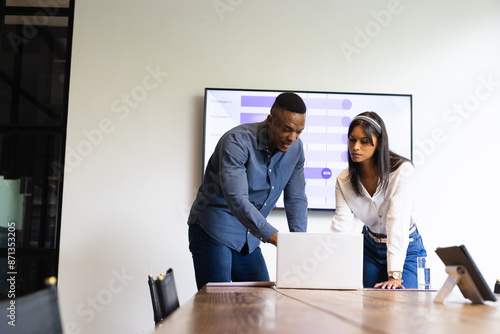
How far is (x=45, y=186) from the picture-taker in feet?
11.5

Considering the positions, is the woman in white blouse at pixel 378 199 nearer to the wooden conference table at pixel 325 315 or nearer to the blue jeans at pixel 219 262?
the blue jeans at pixel 219 262

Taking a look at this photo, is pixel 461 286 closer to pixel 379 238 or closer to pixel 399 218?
pixel 399 218

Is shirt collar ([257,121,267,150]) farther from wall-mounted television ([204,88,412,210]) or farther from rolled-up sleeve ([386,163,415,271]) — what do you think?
wall-mounted television ([204,88,412,210])

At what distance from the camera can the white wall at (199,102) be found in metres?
3.25

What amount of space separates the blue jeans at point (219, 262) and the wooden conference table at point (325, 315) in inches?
25.4

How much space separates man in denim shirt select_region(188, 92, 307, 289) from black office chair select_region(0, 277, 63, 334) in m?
1.25

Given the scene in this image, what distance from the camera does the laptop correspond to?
170 centimetres

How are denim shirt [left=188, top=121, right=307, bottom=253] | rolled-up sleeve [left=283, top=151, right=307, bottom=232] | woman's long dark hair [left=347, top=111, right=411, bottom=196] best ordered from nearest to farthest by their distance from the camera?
denim shirt [left=188, top=121, right=307, bottom=253], woman's long dark hair [left=347, top=111, right=411, bottom=196], rolled-up sleeve [left=283, top=151, right=307, bottom=232]

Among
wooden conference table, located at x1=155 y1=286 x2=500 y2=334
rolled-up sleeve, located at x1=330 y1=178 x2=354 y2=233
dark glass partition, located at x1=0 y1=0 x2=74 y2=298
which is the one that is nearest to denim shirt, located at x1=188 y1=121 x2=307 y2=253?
rolled-up sleeve, located at x1=330 y1=178 x2=354 y2=233

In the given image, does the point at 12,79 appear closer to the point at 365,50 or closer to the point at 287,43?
the point at 287,43

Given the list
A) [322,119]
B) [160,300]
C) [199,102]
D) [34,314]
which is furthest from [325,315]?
[199,102]

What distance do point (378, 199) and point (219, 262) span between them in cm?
74

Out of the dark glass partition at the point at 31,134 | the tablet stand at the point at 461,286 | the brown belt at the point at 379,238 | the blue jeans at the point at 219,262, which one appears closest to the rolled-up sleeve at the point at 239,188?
the blue jeans at the point at 219,262

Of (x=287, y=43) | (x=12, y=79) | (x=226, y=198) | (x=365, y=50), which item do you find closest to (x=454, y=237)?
(x=365, y=50)
